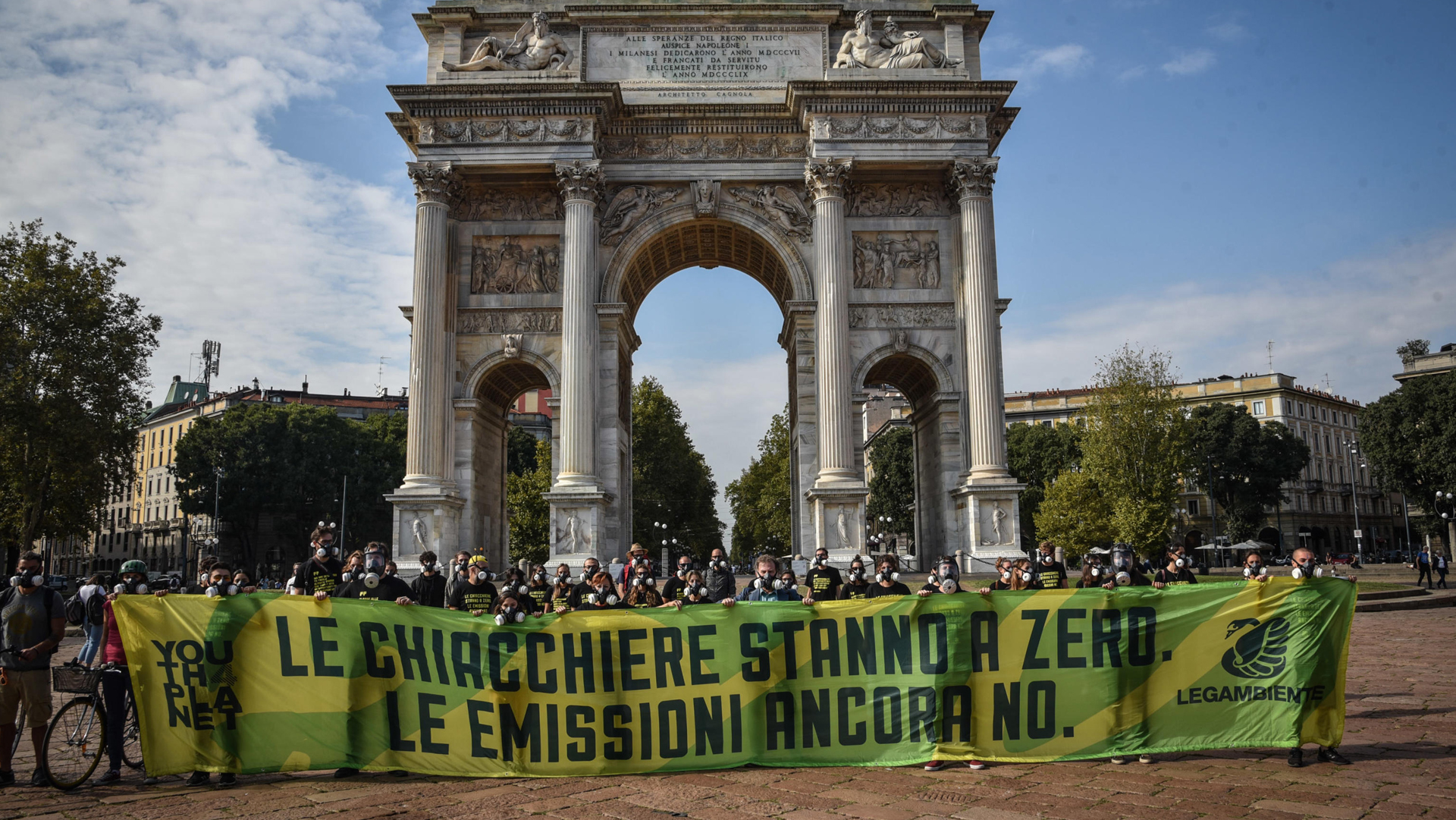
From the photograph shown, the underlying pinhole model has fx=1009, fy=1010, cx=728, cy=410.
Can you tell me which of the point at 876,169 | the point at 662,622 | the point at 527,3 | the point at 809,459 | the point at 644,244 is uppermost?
the point at 527,3

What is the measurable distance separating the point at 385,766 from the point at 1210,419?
7270cm

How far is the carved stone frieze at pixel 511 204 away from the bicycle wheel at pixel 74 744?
858 inches

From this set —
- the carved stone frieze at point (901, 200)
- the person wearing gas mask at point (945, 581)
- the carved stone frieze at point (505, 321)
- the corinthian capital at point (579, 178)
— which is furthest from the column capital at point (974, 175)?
the person wearing gas mask at point (945, 581)

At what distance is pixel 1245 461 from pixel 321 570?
71409 mm

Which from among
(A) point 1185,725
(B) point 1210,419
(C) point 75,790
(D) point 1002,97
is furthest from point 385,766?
(B) point 1210,419

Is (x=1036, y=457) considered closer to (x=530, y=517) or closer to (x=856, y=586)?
(x=530, y=517)

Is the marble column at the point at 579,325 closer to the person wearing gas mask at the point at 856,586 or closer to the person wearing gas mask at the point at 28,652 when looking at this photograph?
the person wearing gas mask at the point at 856,586

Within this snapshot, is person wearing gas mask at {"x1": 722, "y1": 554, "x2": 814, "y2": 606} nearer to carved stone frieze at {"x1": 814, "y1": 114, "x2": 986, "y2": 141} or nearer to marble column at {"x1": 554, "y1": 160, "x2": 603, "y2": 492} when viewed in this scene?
marble column at {"x1": 554, "y1": 160, "x2": 603, "y2": 492}

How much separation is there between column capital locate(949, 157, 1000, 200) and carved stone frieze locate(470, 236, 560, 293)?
451 inches

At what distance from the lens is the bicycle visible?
342 inches

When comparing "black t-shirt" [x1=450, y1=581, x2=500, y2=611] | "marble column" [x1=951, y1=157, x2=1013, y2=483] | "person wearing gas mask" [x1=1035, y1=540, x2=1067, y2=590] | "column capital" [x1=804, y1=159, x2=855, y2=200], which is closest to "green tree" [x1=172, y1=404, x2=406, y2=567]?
"column capital" [x1=804, y1=159, x2=855, y2=200]

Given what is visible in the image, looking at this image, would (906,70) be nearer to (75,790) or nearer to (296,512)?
(75,790)

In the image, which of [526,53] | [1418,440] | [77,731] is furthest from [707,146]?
[1418,440]

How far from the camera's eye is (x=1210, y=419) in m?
71.2
